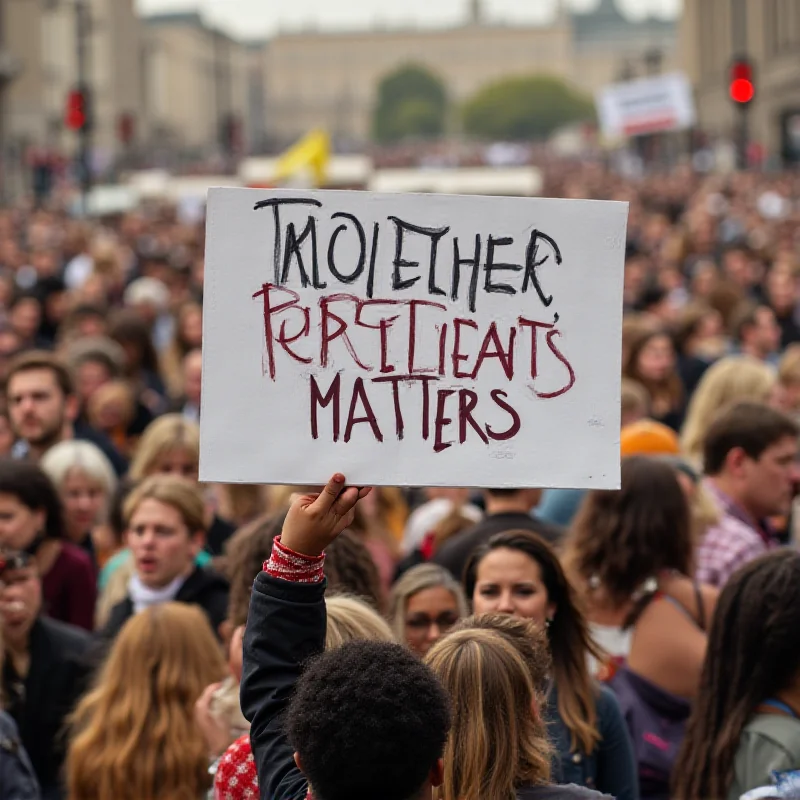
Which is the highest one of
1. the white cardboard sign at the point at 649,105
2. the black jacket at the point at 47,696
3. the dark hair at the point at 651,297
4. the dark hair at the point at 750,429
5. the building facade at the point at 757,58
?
the building facade at the point at 757,58

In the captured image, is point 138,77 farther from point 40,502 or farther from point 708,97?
point 40,502

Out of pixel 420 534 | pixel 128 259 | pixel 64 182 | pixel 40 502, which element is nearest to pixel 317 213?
pixel 40 502

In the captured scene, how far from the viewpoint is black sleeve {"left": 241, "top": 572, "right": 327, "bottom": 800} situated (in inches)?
109

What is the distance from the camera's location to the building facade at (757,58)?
54906 mm

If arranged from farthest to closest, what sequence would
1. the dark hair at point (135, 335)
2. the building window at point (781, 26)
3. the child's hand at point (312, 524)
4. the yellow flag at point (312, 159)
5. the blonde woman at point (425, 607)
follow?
the building window at point (781, 26)
the yellow flag at point (312, 159)
the dark hair at point (135, 335)
the blonde woman at point (425, 607)
the child's hand at point (312, 524)

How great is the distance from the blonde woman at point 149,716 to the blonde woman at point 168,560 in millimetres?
817

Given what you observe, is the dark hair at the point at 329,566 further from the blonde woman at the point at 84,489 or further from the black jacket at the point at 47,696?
the blonde woman at the point at 84,489

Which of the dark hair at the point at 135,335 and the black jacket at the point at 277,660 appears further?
the dark hair at the point at 135,335

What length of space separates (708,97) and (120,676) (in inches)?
2634

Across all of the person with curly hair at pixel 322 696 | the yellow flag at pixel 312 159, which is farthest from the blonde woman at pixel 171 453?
the yellow flag at pixel 312 159

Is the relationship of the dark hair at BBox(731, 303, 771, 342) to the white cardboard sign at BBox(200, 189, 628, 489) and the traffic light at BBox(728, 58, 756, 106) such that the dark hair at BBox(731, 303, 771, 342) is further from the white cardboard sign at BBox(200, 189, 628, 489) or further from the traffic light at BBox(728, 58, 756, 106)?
the traffic light at BBox(728, 58, 756, 106)

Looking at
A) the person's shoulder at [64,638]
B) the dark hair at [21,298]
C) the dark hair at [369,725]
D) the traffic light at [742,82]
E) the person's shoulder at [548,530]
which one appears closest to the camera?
the dark hair at [369,725]

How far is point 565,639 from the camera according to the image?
3.89m

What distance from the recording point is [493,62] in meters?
168
